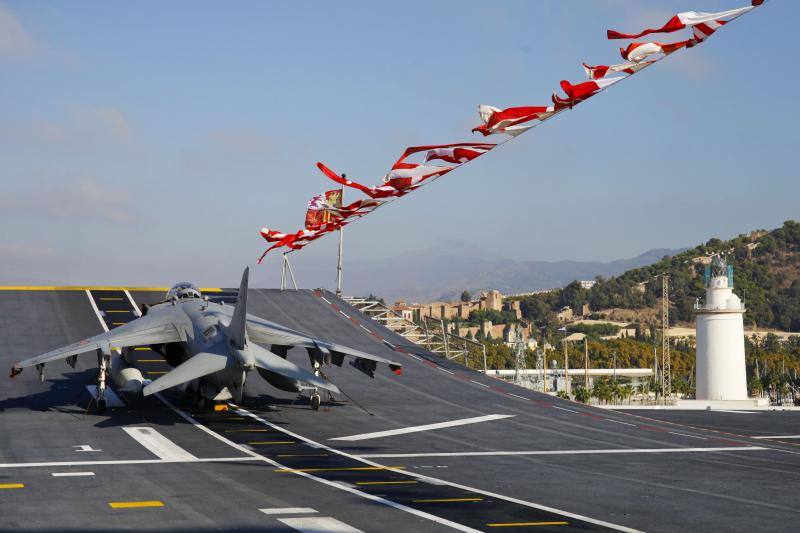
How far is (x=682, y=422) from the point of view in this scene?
46.8 m

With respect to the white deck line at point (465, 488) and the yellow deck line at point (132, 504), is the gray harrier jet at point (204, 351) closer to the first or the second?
the white deck line at point (465, 488)

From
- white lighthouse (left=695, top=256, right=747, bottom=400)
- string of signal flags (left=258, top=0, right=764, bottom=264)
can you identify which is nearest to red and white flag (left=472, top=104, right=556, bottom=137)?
string of signal flags (left=258, top=0, right=764, bottom=264)

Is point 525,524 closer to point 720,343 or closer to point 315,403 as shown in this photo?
point 315,403

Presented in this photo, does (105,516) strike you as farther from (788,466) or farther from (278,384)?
(788,466)

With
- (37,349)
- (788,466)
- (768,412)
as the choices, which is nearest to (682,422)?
(768,412)

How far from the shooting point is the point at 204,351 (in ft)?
115

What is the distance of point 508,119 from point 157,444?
1544 centimetres

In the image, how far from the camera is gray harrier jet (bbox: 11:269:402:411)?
3338cm

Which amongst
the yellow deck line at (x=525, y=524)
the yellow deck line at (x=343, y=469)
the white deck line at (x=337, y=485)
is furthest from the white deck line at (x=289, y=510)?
the yellow deck line at (x=343, y=469)

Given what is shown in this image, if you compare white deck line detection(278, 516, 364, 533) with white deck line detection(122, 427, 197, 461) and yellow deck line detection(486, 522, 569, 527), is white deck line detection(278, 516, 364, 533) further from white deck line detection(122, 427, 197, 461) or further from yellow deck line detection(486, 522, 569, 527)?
white deck line detection(122, 427, 197, 461)

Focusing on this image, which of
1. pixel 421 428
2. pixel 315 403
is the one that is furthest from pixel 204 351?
pixel 421 428

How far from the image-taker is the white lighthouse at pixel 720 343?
7856cm

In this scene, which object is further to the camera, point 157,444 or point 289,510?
point 157,444

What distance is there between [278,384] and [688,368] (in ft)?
558
